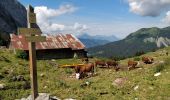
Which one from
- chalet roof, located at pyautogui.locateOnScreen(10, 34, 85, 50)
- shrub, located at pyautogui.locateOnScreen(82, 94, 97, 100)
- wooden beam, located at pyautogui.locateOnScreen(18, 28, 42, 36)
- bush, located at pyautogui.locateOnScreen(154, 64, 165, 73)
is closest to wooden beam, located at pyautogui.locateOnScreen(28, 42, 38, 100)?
wooden beam, located at pyautogui.locateOnScreen(18, 28, 42, 36)

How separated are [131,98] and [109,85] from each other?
4.44 meters

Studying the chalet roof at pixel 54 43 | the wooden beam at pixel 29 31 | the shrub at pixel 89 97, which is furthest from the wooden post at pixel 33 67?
the chalet roof at pixel 54 43

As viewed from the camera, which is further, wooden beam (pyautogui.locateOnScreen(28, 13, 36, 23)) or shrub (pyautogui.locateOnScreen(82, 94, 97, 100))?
shrub (pyautogui.locateOnScreen(82, 94, 97, 100))

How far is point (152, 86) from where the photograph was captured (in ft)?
77.4

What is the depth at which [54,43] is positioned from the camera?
222 ft

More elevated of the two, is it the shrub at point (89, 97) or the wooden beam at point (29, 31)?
the wooden beam at point (29, 31)

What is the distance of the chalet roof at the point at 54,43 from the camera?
2501 inches

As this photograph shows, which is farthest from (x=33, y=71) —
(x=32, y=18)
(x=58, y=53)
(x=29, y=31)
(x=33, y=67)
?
(x=58, y=53)

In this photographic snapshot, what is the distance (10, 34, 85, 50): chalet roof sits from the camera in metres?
63.5

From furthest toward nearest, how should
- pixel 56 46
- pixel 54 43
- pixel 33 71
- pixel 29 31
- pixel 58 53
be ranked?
1. pixel 54 43
2. pixel 58 53
3. pixel 56 46
4. pixel 33 71
5. pixel 29 31

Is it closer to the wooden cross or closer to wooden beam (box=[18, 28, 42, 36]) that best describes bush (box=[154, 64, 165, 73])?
the wooden cross

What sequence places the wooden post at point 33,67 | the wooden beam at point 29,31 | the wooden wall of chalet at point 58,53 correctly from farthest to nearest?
1. the wooden wall of chalet at point 58,53
2. the wooden post at point 33,67
3. the wooden beam at point 29,31

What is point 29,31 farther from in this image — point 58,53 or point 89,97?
point 58,53

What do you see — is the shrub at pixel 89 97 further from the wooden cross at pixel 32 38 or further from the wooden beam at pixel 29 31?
the wooden beam at pixel 29 31
